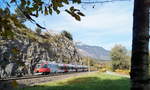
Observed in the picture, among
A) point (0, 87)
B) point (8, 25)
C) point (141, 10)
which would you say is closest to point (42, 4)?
point (8, 25)

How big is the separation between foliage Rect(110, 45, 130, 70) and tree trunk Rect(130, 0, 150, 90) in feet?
297

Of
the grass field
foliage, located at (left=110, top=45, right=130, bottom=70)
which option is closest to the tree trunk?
the grass field

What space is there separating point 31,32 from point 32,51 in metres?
59.4

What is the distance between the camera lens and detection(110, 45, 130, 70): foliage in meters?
93.2

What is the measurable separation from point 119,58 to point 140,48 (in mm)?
91895

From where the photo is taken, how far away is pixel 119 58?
93875 millimetres

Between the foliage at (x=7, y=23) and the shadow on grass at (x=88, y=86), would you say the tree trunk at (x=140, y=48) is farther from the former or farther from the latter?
the shadow on grass at (x=88, y=86)

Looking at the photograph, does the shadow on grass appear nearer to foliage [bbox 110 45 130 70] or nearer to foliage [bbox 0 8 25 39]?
foliage [bbox 0 8 25 39]

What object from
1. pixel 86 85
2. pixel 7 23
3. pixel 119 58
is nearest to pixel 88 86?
pixel 86 85

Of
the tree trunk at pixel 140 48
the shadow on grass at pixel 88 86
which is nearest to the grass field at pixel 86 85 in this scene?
the shadow on grass at pixel 88 86

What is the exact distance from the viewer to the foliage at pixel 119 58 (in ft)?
306

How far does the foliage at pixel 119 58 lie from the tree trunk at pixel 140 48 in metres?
90.5

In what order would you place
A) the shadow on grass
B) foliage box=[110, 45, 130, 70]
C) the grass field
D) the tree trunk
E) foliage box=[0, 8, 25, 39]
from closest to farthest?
the tree trunk
foliage box=[0, 8, 25, 39]
the shadow on grass
the grass field
foliage box=[110, 45, 130, 70]

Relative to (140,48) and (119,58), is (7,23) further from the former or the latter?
(119,58)
